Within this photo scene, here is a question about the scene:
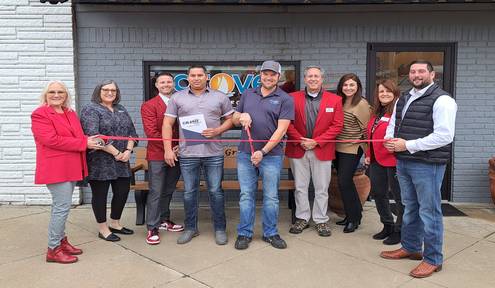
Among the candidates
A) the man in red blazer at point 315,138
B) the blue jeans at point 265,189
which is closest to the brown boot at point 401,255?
the man in red blazer at point 315,138

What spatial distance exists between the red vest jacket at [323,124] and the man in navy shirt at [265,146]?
0.36 meters

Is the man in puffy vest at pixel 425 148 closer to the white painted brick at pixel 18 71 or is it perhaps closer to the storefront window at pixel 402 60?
the storefront window at pixel 402 60

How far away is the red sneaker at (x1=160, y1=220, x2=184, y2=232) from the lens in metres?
5.10

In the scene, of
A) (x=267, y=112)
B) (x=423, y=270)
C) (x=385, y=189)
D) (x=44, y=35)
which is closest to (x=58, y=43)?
(x=44, y=35)

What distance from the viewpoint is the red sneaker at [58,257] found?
4098 mm

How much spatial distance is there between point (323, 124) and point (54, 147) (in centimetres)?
258

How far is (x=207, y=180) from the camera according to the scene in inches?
184

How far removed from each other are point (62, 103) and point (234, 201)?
2.91 m

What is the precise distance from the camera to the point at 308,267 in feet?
13.2

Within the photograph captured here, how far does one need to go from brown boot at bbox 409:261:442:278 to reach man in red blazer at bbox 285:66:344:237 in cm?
118

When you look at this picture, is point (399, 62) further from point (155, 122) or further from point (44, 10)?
point (44, 10)

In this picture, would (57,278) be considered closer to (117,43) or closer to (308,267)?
(308,267)

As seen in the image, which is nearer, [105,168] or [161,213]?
[105,168]

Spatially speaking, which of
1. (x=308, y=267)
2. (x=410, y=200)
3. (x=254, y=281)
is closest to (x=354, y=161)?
(x=410, y=200)
